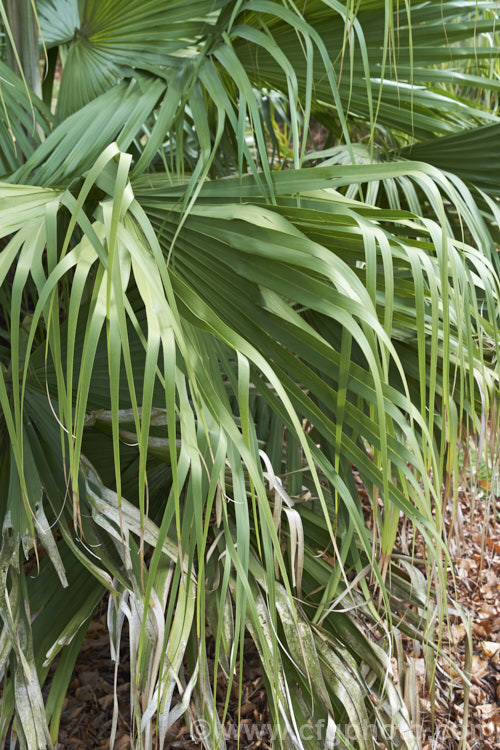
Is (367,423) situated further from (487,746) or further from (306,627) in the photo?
(487,746)

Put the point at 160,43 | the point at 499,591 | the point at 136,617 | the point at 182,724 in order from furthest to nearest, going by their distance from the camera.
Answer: the point at 499,591
the point at 182,724
the point at 160,43
the point at 136,617

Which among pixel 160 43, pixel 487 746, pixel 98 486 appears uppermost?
pixel 160 43

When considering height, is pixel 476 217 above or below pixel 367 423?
above

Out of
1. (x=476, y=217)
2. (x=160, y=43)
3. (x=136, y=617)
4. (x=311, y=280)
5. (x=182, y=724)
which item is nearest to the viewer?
(x=311, y=280)

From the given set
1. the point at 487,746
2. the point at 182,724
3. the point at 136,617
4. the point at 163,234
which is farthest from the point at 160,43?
the point at 487,746

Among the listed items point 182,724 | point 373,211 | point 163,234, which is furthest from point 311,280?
point 182,724

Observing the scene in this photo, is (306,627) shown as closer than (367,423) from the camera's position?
No

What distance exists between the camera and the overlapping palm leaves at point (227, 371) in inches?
27.1

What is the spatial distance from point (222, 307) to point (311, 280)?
0.52 feet

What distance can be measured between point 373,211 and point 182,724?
1182mm

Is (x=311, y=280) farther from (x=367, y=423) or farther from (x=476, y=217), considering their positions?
(x=476, y=217)

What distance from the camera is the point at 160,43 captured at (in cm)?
128

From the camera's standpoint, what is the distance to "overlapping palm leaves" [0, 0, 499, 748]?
2.26 feet

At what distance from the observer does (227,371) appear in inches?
33.9
